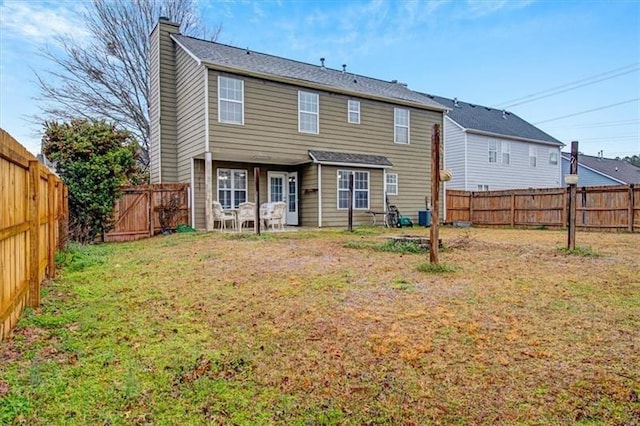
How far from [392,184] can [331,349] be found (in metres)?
13.2

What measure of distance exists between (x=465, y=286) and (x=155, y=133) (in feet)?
41.3

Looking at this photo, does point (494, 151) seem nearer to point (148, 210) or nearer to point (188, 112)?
point (188, 112)

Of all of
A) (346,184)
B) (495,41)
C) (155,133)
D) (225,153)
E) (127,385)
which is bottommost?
(127,385)

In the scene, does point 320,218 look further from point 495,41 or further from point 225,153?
point 495,41

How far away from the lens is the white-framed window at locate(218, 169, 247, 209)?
13.1m

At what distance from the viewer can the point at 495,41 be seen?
16.4 m

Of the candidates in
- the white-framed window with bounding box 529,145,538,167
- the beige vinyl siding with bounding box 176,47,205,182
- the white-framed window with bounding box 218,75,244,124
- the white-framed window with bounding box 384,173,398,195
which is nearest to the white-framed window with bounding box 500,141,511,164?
the white-framed window with bounding box 529,145,538,167

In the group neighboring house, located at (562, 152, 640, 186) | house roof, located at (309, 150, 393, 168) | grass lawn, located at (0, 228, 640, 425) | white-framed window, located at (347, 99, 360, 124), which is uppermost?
white-framed window, located at (347, 99, 360, 124)

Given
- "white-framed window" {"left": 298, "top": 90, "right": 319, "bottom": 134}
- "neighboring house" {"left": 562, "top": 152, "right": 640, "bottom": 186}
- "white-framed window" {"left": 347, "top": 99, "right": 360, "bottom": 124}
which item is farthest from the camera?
"neighboring house" {"left": 562, "top": 152, "right": 640, "bottom": 186}

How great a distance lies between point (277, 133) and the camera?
12.8m

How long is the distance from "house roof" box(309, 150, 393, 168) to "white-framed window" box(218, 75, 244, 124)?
2832 mm

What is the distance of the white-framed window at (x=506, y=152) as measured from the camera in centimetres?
2186

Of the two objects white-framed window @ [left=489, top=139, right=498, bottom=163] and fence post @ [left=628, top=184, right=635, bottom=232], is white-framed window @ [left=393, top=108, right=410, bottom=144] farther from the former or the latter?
white-framed window @ [left=489, top=139, right=498, bottom=163]

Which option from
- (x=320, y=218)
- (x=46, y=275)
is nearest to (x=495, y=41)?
(x=320, y=218)
